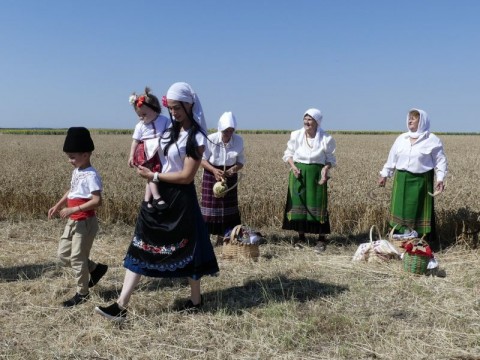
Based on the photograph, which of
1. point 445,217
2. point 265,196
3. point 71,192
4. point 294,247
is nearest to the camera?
point 71,192

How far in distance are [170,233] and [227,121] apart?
2720mm

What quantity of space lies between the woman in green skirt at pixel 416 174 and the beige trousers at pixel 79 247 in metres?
4.20

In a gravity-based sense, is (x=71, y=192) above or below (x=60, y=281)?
above

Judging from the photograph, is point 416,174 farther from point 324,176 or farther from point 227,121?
point 227,121

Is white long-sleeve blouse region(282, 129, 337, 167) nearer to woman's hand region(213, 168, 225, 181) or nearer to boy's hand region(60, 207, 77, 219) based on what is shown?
woman's hand region(213, 168, 225, 181)

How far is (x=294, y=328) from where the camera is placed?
4133 mm

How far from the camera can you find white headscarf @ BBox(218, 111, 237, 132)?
21.6 ft

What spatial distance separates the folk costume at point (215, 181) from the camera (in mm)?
6863

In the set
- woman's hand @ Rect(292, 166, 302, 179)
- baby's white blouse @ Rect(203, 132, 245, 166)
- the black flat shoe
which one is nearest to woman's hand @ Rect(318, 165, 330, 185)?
woman's hand @ Rect(292, 166, 302, 179)

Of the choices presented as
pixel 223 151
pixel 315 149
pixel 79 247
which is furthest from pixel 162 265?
pixel 315 149

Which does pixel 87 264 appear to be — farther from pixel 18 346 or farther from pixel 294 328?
pixel 294 328

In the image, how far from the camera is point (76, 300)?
4703 mm

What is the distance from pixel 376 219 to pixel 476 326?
14.3ft

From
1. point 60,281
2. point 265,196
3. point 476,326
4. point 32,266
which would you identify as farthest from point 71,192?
point 265,196
